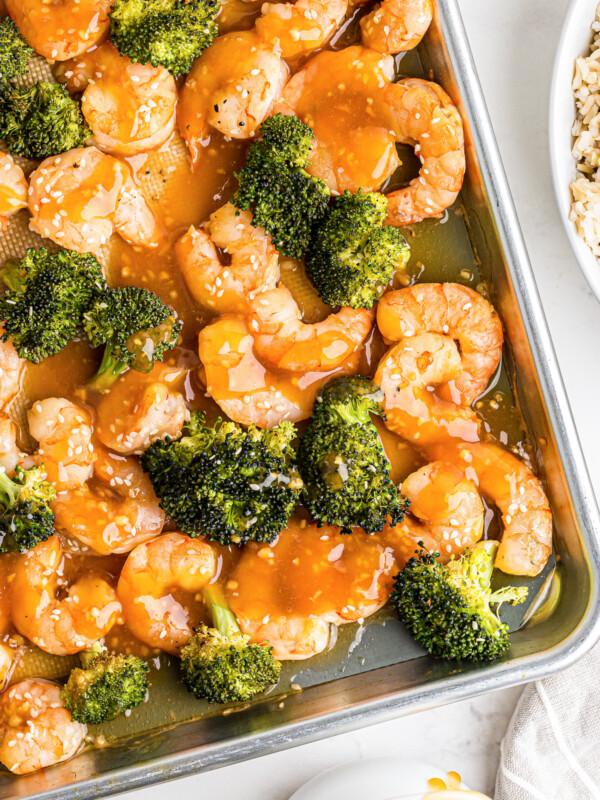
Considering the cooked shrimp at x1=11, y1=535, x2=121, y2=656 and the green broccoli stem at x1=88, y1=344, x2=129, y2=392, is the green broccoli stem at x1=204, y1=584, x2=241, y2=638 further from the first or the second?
the green broccoli stem at x1=88, y1=344, x2=129, y2=392

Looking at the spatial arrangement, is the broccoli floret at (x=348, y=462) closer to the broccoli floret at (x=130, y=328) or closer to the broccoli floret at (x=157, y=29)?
the broccoli floret at (x=130, y=328)

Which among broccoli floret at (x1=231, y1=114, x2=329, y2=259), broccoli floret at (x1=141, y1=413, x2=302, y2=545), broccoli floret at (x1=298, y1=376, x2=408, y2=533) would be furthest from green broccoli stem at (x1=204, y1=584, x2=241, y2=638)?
broccoli floret at (x1=231, y1=114, x2=329, y2=259)

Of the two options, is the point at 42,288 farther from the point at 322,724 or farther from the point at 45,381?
the point at 322,724

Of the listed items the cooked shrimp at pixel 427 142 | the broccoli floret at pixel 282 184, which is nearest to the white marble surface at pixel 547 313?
the cooked shrimp at pixel 427 142

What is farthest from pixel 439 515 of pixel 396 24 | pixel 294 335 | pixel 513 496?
pixel 396 24

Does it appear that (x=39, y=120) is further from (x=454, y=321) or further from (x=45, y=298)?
(x=454, y=321)

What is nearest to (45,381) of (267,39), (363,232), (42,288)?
(42,288)
